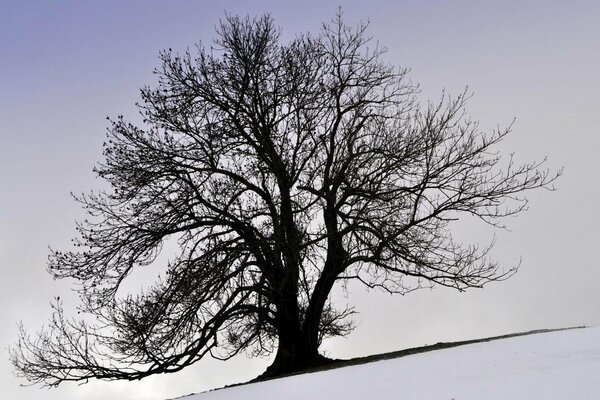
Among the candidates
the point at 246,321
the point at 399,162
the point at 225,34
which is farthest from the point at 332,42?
the point at 246,321

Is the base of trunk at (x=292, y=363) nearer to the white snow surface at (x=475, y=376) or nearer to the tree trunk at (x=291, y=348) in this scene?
the tree trunk at (x=291, y=348)

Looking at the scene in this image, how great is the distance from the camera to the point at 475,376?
10.6m

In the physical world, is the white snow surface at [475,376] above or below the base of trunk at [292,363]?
below

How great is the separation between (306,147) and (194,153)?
2.58 metres

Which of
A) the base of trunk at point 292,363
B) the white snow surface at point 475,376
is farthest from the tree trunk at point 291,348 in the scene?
the white snow surface at point 475,376

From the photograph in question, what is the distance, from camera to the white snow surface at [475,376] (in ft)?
31.0

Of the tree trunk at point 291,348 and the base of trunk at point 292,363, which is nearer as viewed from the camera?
the base of trunk at point 292,363

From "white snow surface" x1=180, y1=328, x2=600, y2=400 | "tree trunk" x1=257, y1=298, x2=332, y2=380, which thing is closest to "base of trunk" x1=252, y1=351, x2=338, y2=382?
"tree trunk" x1=257, y1=298, x2=332, y2=380

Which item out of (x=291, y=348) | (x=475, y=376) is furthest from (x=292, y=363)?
(x=475, y=376)

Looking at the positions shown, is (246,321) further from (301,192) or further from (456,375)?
(456,375)

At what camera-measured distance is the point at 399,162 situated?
17.1 m

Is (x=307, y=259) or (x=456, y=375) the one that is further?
(x=307, y=259)

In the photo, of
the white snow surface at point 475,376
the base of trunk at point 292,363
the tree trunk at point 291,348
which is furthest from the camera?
the tree trunk at point 291,348

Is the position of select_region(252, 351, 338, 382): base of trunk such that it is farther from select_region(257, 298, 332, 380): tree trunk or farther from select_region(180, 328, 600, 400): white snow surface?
select_region(180, 328, 600, 400): white snow surface
